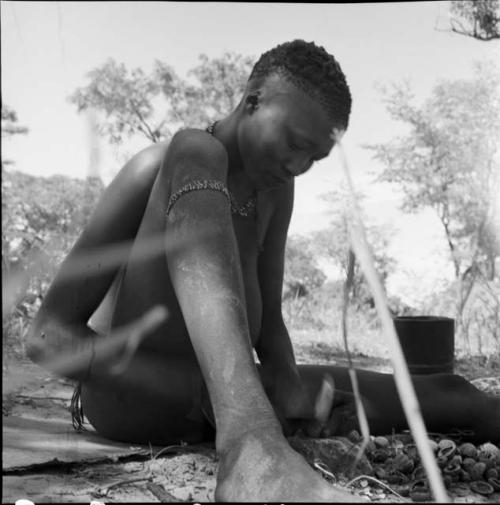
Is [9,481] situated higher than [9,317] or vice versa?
[9,481]

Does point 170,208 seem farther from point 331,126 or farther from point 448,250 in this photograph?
point 448,250

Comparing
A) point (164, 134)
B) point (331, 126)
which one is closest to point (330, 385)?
point (331, 126)

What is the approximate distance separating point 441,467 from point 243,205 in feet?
1.60

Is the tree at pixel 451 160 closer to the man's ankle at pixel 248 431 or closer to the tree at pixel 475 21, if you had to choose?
the tree at pixel 475 21

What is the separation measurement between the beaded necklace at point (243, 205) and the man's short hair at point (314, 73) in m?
0.11

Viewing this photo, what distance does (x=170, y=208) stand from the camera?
2.78ft

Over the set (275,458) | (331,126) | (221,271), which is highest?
(331,126)

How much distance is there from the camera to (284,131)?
3.03ft

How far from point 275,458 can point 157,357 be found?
0.37m

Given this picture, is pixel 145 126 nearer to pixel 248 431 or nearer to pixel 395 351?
pixel 248 431

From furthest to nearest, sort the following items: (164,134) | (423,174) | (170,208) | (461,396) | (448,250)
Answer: (423,174) → (164,134) → (448,250) → (461,396) → (170,208)

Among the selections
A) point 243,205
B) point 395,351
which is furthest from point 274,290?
point 395,351

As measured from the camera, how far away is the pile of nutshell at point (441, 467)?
0.92 metres

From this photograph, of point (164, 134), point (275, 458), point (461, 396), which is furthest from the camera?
point (164, 134)
